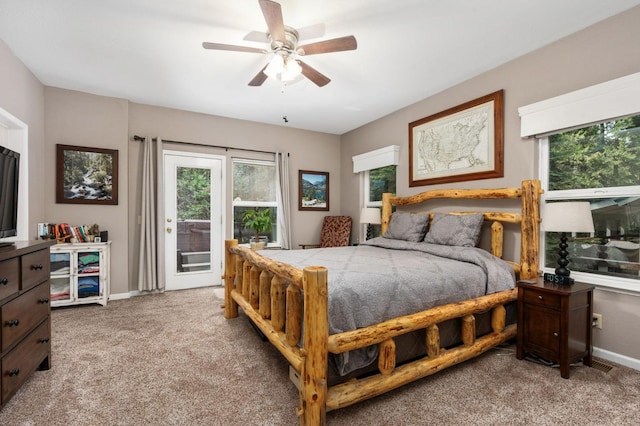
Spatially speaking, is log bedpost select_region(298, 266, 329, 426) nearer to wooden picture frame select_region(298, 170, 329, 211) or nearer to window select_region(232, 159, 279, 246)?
window select_region(232, 159, 279, 246)

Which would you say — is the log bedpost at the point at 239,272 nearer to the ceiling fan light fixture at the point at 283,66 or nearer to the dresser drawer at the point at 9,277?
the dresser drawer at the point at 9,277

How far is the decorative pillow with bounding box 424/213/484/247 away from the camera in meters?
2.96

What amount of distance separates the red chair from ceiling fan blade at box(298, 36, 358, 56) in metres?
3.15

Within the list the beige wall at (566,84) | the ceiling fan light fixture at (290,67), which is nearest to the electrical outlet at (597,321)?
the beige wall at (566,84)

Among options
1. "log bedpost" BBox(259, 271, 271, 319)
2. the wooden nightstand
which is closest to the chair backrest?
"log bedpost" BBox(259, 271, 271, 319)

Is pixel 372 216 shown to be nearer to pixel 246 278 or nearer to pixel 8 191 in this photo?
pixel 246 278

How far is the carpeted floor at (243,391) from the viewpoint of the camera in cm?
168

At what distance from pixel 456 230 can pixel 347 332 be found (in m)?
1.92

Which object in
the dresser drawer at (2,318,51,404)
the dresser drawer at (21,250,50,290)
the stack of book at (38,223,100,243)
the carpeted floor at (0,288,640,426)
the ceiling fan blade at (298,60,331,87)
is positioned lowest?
the carpeted floor at (0,288,640,426)

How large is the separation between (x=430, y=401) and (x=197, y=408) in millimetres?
1371

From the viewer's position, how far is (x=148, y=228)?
13.4 ft

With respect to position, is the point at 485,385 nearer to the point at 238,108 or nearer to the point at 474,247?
the point at 474,247

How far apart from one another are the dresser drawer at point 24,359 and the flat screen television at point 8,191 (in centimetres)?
63

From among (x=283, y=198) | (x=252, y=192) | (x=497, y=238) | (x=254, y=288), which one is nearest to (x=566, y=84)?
(x=497, y=238)
